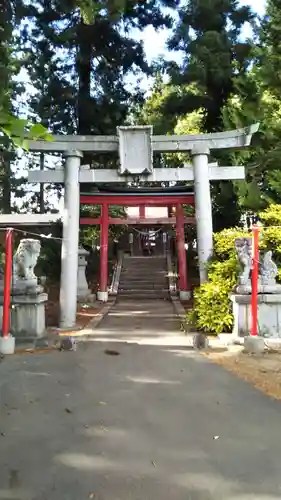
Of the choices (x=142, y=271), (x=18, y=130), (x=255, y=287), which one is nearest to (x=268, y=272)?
(x=255, y=287)

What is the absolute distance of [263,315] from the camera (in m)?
8.00

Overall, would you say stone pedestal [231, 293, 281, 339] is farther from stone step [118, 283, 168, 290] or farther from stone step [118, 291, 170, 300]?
stone step [118, 283, 168, 290]

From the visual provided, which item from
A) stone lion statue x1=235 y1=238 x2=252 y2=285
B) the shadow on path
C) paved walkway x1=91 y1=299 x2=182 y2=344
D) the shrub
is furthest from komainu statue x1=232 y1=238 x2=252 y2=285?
the shadow on path

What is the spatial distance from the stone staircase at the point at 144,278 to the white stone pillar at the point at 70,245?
664 centimetres

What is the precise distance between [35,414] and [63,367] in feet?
6.52

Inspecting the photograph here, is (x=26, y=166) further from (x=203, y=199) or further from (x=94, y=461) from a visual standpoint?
(x=94, y=461)

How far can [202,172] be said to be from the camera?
34.0 ft

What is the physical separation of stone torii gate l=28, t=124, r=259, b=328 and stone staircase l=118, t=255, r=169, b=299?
6666 mm

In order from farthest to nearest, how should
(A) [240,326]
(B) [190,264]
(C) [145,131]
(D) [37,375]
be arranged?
(B) [190,264] → (C) [145,131] → (A) [240,326] → (D) [37,375]

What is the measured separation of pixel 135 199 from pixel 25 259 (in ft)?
22.2

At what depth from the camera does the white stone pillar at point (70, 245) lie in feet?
33.0

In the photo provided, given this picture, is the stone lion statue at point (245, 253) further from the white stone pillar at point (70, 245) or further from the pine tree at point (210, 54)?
the pine tree at point (210, 54)

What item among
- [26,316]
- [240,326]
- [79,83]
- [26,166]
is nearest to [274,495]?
[240,326]

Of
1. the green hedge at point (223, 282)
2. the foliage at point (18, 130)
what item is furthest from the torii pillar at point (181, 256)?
the foliage at point (18, 130)
